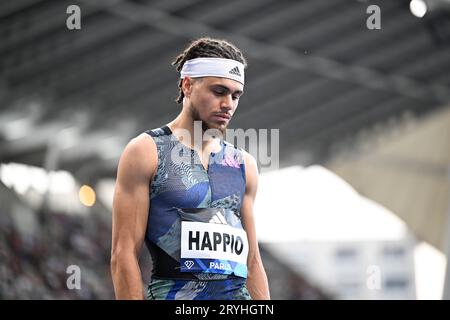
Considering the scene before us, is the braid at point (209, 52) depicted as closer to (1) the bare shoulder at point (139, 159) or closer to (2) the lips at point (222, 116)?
(2) the lips at point (222, 116)

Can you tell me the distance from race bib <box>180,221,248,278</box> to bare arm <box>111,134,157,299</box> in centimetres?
23

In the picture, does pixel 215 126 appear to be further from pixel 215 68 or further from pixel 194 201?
pixel 194 201

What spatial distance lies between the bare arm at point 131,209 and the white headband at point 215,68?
478 millimetres

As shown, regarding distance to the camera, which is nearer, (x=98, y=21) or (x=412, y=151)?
(x=98, y=21)

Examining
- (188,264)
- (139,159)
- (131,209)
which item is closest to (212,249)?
(188,264)

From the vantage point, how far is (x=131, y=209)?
4855 mm

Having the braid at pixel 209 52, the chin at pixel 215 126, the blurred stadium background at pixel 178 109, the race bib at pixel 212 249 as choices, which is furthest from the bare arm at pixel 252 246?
the blurred stadium background at pixel 178 109

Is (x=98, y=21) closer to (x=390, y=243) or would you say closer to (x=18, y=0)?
(x=18, y=0)

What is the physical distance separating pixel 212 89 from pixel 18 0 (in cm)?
1392

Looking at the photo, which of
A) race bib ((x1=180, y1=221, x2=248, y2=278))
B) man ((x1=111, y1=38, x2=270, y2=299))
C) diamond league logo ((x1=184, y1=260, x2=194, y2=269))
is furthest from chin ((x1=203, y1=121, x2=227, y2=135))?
diamond league logo ((x1=184, y1=260, x2=194, y2=269))

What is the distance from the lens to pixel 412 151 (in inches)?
1180

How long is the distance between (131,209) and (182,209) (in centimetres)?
27
